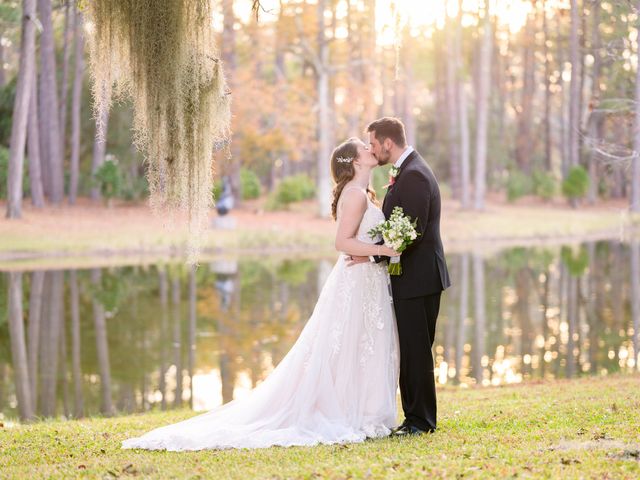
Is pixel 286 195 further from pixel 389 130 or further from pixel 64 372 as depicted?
pixel 389 130

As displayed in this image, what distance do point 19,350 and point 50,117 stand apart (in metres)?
20.9

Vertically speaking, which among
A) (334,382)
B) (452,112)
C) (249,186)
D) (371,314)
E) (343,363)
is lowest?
(334,382)

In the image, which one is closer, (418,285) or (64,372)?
(418,285)

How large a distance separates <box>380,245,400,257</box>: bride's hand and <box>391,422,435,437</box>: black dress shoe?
1.31 metres

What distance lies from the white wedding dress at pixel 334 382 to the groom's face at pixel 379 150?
441 mm

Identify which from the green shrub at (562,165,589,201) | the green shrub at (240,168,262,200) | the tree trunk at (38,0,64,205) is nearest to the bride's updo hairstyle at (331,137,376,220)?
the tree trunk at (38,0,64,205)

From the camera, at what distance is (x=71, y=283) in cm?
2123

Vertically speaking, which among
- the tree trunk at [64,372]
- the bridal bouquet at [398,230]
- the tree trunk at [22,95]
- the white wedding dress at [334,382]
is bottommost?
the tree trunk at [64,372]

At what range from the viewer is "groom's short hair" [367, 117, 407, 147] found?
6.86 metres

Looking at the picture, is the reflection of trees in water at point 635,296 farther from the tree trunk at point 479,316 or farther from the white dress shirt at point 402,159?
the white dress shirt at point 402,159

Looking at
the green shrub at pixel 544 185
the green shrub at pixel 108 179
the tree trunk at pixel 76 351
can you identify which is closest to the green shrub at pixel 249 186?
the green shrub at pixel 108 179

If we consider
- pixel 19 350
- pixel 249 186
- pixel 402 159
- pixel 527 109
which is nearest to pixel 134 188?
pixel 249 186

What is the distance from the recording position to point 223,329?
1608cm

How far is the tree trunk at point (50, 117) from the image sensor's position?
106 feet
